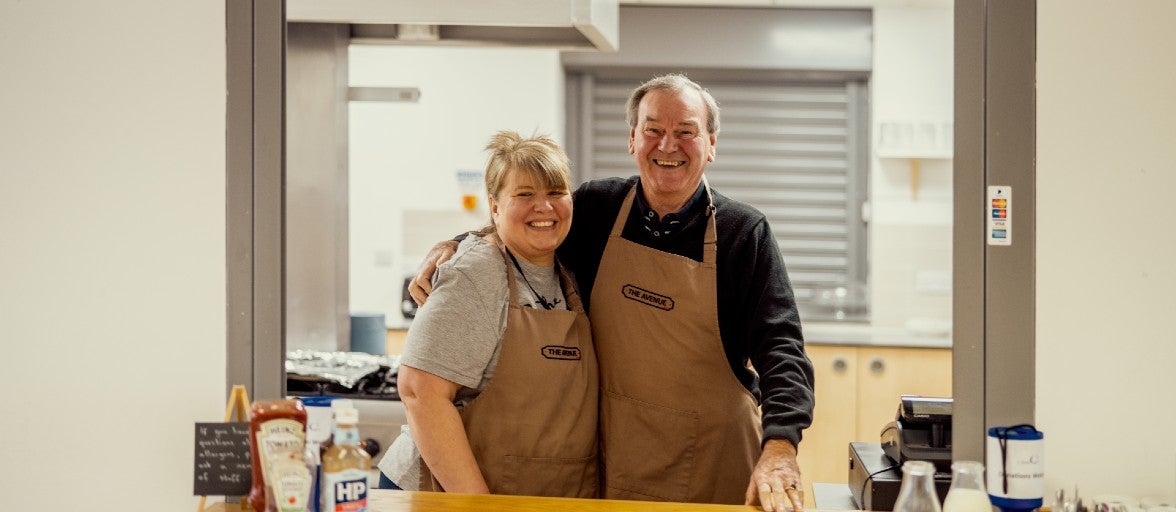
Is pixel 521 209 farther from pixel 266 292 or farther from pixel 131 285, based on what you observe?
pixel 131 285

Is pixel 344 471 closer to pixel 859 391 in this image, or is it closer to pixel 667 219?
pixel 667 219

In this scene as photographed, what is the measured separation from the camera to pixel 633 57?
5805 mm

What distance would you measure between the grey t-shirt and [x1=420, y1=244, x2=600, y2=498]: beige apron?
0.03 metres

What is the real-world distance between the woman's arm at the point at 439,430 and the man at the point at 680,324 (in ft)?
1.40

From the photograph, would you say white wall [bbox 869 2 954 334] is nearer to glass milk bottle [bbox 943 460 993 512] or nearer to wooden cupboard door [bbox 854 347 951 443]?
wooden cupboard door [bbox 854 347 951 443]

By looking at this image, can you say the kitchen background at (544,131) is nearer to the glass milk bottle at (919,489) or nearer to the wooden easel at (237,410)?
the wooden easel at (237,410)

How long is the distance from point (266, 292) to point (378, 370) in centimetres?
108

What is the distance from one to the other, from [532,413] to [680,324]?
0.44 m

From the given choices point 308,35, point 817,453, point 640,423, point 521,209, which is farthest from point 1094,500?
point 817,453

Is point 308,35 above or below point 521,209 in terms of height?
above

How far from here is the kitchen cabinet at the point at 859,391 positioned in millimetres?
4660

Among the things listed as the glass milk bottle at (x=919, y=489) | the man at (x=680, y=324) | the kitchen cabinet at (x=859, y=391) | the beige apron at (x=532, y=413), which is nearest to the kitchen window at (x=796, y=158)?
the kitchen cabinet at (x=859, y=391)

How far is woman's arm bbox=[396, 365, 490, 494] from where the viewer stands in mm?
2088

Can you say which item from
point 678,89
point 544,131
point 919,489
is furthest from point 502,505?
point 544,131
